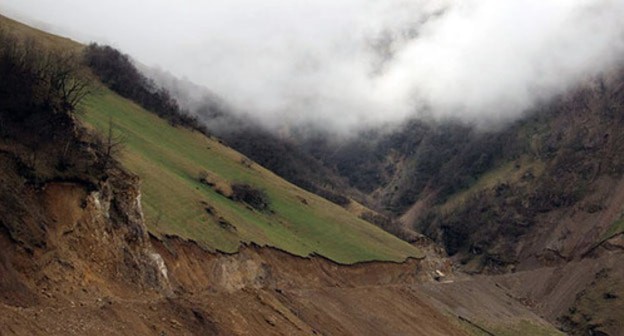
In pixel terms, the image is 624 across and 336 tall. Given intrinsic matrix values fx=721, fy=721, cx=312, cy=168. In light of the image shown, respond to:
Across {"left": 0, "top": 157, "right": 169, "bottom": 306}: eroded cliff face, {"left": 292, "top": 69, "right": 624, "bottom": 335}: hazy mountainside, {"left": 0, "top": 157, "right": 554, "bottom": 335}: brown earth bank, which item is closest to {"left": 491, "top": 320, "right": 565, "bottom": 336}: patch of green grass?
{"left": 292, "top": 69, "right": 624, "bottom": 335}: hazy mountainside

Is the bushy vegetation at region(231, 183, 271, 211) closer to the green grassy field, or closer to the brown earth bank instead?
the green grassy field

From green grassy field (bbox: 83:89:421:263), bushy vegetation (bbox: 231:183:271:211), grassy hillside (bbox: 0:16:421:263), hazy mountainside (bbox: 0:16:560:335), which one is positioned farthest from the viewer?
bushy vegetation (bbox: 231:183:271:211)

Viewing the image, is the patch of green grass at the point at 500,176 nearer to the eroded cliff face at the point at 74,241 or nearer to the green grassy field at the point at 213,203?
the green grassy field at the point at 213,203

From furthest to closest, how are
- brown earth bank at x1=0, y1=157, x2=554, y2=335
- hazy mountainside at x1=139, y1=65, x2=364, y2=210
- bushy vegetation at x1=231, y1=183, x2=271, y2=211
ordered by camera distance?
hazy mountainside at x1=139, y1=65, x2=364, y2=210
bushy vegetation at x1=231, y1=183, x2=271, y2=211
brown earth bank at x1=0, y1=157, x2=554, y2=335

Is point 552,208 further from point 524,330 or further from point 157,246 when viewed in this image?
point 157,246

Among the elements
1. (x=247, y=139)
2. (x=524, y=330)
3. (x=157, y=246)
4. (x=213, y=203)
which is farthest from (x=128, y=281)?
(x=247, y=139)
